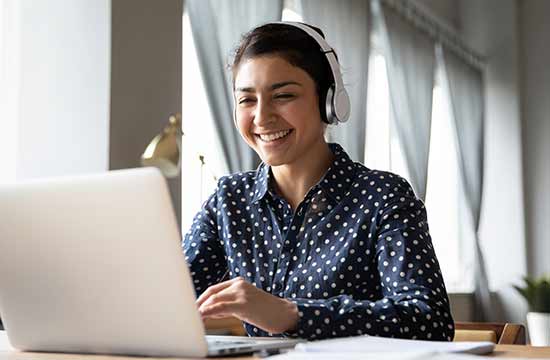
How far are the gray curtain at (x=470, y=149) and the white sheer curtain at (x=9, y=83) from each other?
4054 mm

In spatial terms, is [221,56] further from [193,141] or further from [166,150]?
[166,150]

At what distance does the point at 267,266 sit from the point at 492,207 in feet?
18.9

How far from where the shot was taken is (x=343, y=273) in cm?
168

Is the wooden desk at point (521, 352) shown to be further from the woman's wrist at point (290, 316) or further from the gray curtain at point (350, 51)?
the gray curtain at point (350, 51)

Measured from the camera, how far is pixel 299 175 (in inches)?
72.5

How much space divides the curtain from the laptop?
4.41 m

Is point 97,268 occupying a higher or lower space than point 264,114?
lower

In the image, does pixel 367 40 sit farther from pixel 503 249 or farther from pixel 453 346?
pixel 453 346

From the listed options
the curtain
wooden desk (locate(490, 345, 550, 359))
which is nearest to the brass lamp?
wooden desk (locate(490, 345, 550, 359))

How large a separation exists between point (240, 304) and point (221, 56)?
2478mm

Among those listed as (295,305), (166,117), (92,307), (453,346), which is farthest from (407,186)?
(166,117)

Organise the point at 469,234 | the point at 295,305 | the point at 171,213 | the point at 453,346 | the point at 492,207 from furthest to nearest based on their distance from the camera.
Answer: the point at 492,207, the point at 469,234, the point at 295,305, the point at 453,346, the point at 171,213

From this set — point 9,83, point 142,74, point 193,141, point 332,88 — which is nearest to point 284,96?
point 332,88

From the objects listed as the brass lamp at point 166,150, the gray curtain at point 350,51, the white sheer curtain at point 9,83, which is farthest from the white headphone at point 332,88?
the gray curtain at point 350,51
